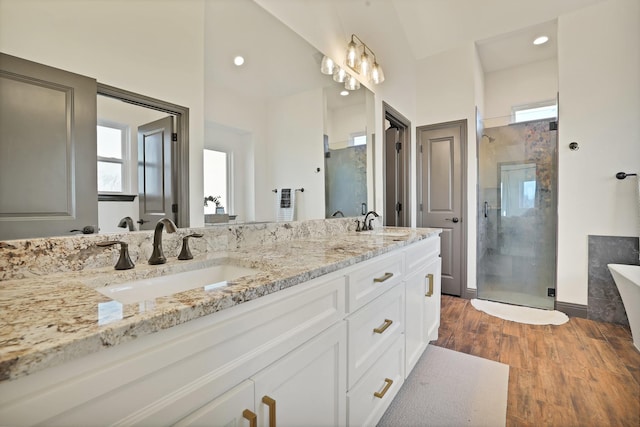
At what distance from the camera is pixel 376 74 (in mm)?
2434

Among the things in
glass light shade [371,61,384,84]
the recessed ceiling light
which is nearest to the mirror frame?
glass light shade [371,61,384,84]

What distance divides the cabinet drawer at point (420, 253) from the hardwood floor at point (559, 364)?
0.76 metres

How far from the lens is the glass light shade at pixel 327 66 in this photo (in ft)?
6.57

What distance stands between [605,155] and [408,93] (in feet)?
6.24

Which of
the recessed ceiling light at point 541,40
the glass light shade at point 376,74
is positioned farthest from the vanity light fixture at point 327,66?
the recessed ceiling light at point 541,40

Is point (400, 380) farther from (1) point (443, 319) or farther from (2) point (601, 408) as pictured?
(1) point (443, 319)

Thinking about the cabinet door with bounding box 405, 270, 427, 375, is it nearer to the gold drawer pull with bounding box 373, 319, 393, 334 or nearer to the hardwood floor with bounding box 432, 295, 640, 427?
the gold drawer pull with bounding box 373, 319, 393, 334

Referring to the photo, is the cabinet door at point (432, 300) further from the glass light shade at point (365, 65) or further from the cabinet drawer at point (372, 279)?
the glass light shade at point (365, 65)

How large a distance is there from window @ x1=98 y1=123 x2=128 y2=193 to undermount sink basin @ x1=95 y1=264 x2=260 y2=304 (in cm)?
34

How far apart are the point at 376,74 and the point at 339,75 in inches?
18.3

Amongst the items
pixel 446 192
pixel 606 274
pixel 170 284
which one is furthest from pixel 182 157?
pixel 606 274

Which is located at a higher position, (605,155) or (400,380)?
(605,155)

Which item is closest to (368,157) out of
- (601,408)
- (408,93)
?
(408,93)

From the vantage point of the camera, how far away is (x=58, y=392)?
15.9 inches
